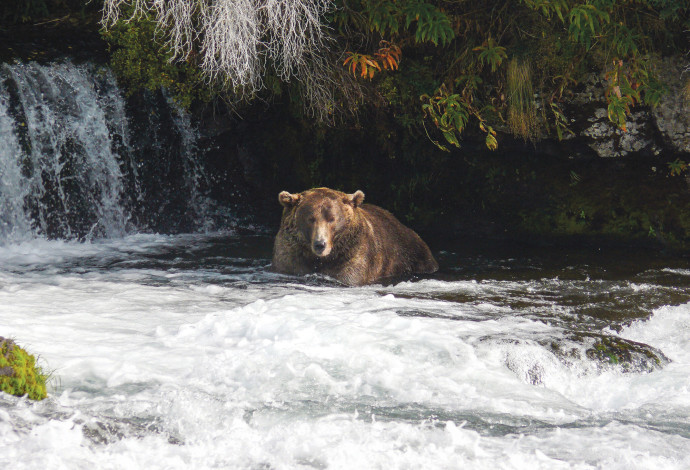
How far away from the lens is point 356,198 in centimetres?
802

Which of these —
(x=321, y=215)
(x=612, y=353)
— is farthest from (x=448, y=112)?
Answer: (x=612, y=353)

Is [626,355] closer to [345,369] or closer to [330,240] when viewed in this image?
[345,369]

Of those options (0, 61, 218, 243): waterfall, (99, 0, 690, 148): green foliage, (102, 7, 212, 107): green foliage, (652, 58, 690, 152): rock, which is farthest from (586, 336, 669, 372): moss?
(0, 61, 218, 243): waterfall

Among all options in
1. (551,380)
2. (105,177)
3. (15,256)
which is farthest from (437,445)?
(105,177)

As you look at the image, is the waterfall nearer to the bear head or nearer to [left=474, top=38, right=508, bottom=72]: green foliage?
the bear head

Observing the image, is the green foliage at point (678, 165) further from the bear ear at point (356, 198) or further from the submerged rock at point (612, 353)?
the submerged rock at point (612, 353)

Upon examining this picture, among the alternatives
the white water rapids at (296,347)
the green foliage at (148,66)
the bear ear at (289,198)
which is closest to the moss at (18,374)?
the white water rapids at (296,347)

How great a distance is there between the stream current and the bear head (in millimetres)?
409

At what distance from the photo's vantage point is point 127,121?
1034 cm

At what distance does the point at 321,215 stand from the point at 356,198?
20.9 inches

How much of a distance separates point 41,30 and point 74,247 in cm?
353

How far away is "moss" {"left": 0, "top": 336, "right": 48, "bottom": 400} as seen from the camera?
3934 mm

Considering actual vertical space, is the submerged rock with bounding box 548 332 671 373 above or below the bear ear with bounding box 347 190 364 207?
below

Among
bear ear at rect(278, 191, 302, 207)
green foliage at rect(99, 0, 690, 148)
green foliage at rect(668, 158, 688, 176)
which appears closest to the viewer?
bear ear at rect(278, 191, 302, 207)
